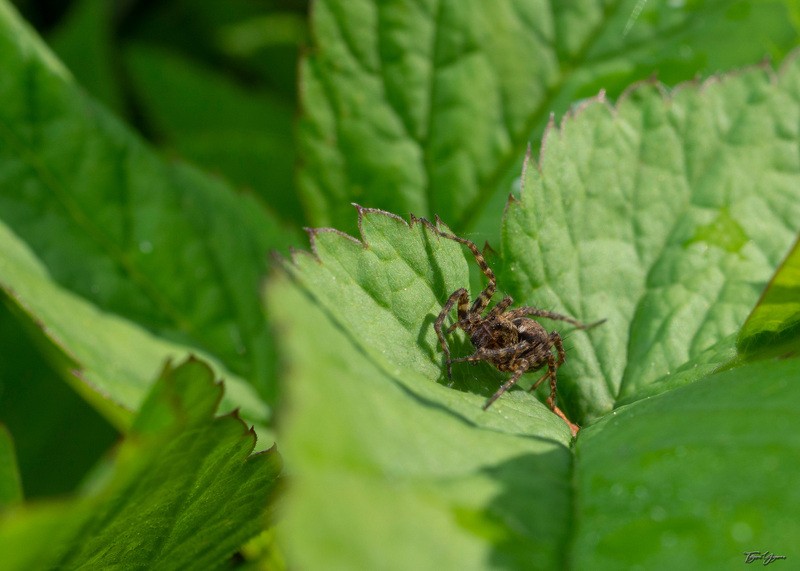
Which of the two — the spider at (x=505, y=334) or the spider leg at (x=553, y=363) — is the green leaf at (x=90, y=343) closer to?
the spider at (x=505, y=334)

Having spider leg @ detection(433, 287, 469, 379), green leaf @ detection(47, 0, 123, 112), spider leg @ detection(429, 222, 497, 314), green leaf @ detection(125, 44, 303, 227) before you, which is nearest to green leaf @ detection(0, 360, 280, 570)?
spider leg @ detection(433, 287, 469, 379)

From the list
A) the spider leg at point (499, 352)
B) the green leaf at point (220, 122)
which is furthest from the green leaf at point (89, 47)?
the spider leg at point (499, 352)

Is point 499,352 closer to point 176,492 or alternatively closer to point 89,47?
point 176,492

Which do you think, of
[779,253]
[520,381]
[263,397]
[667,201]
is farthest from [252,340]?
[779,253]

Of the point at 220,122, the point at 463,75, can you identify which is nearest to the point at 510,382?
the point at 463,75

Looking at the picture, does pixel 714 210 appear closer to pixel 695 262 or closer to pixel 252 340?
pixel 695 262
